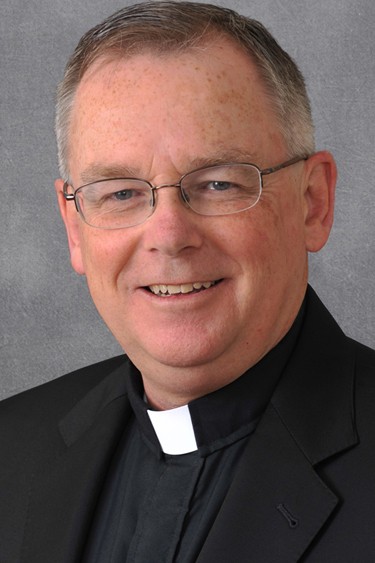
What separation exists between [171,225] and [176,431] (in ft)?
1.84

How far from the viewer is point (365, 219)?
199 inches

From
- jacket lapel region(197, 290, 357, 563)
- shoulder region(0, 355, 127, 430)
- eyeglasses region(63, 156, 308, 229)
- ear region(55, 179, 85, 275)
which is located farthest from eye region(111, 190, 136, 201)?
shoulder region(0, 355, 127, 430)

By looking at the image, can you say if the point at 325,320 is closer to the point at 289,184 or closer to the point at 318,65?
the point at 289,184

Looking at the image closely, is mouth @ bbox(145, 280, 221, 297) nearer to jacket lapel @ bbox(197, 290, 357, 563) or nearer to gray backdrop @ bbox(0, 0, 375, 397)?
jacket lapel @ bbox(197, 290, 357, 563)

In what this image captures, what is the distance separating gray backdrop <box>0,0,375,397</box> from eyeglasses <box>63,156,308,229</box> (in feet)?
5.38

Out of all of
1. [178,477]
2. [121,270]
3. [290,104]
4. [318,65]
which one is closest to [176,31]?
[290,104]

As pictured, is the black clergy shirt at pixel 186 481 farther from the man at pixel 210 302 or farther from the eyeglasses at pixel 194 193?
the eyeglasses at pixel 194 193

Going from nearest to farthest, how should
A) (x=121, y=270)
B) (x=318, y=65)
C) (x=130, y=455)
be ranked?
1. (x=121, y=270)
2. (x=130, y=455)
3. (x=318, y=65)

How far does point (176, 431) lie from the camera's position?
347 centimetres

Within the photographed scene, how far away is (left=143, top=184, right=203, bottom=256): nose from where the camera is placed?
322cm

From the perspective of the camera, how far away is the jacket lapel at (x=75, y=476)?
11.7 feet

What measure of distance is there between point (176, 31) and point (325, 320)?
0.82 meters

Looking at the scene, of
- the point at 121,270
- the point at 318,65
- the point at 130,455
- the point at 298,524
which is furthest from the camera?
the point at 318,65

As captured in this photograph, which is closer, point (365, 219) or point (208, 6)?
point (208, 6)
